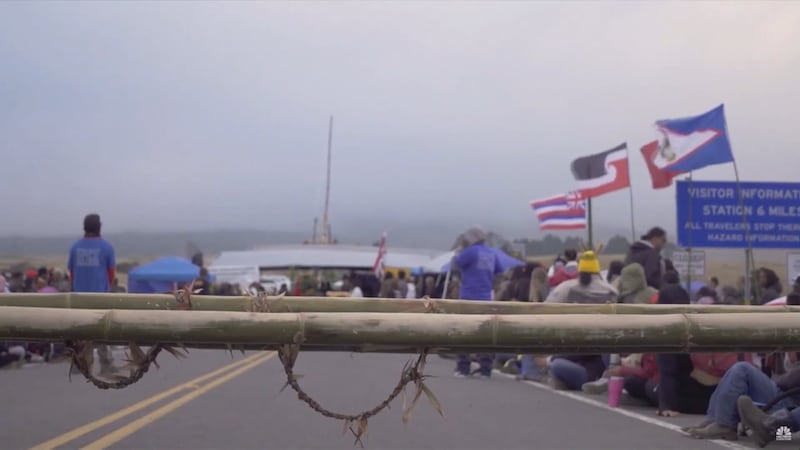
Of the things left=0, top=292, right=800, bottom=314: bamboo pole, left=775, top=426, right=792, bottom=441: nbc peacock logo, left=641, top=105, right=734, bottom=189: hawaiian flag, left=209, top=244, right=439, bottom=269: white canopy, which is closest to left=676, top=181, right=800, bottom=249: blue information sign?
left=641, top=105, right=734, bottom=189: hawaiian flag

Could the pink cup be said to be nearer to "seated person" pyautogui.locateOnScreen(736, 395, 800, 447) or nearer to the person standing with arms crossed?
"seated person" pyautogui.locateOnScreen(736, 395, 800, 447)

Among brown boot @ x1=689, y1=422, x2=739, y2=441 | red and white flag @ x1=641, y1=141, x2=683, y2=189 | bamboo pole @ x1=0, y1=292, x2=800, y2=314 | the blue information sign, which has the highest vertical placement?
red and white flag @ x1=641, y1=141, x2=683, y2=189

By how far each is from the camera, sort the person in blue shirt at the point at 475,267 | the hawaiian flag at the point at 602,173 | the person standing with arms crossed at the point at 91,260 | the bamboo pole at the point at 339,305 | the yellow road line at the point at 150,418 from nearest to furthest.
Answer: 1. the bamboo pole at the point at 339,305
2. the yellow road line at the point at 150,418
3. the person standing with arms crossed at the point at 91,260
4. the person in blue shirt at the point at 475,267
5. the hawaiian flag at the point at 602,173

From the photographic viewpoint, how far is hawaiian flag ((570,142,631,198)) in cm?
2528

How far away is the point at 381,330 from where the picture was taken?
3.68 metres

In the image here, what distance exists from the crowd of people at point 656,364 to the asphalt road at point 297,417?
273 millimetres

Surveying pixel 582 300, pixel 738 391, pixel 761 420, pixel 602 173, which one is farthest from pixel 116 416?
pixel 602 173

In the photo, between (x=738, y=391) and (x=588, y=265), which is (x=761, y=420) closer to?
(x=738, y=391)

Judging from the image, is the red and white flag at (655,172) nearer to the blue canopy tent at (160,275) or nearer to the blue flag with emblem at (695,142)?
the blue flag with emblem at (695,142)

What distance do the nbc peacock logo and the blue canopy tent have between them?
83.3ft

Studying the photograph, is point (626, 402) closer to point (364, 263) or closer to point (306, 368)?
point (306, 368)

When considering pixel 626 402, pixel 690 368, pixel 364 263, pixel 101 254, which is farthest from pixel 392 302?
pixel 364 263

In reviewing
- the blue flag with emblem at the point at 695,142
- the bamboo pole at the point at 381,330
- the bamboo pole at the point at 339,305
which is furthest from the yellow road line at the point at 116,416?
the blue flag with emblem at the point at 695,142

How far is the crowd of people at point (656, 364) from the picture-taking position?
7.01m
